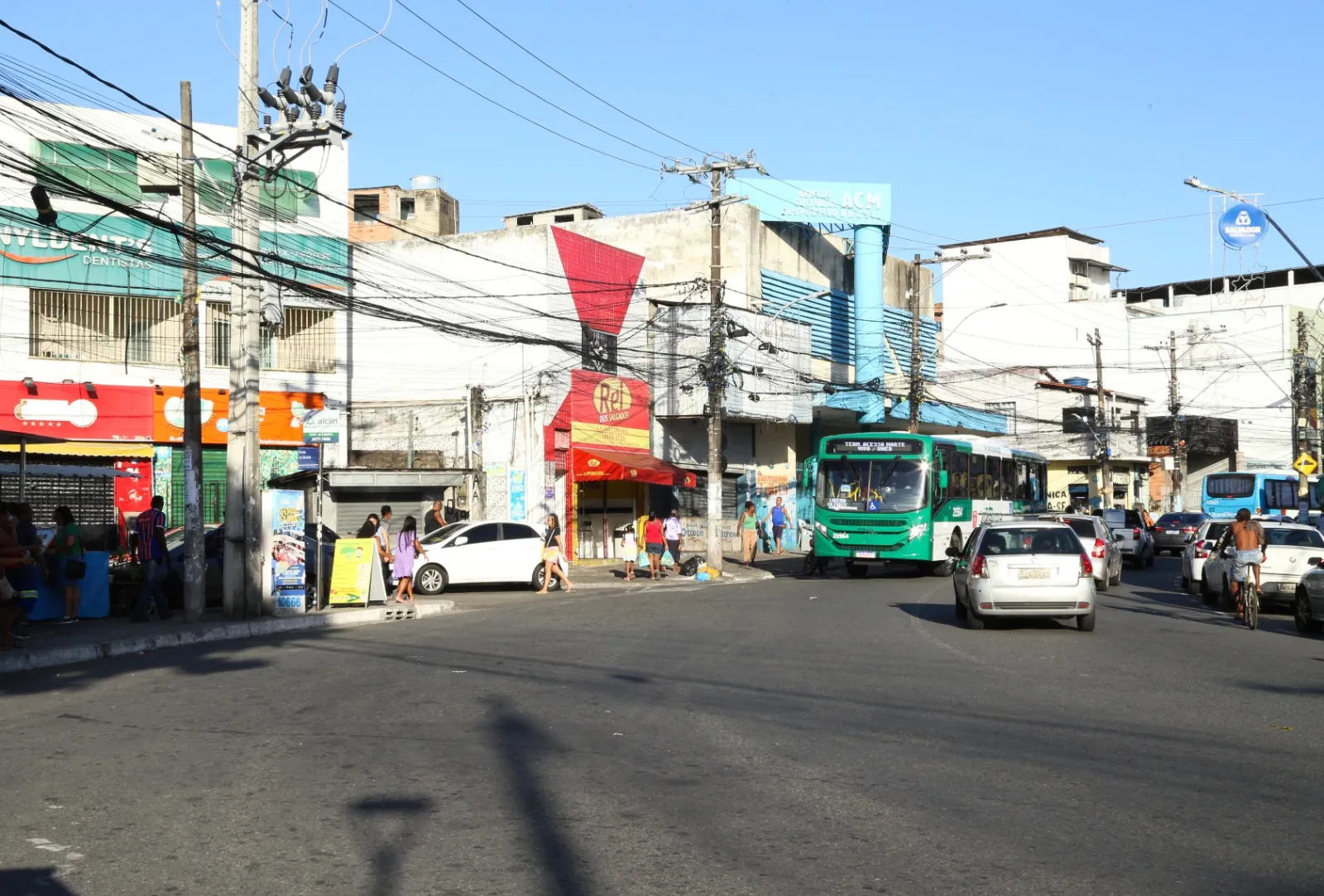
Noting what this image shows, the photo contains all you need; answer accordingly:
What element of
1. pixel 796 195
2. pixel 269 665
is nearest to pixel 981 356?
pixel 796 195

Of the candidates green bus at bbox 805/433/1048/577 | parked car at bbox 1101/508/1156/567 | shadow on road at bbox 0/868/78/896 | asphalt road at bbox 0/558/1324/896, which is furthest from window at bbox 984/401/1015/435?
shadow on road at bbox 0/868/78/896

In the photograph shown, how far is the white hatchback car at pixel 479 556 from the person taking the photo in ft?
90.7

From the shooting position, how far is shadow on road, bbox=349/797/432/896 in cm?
611

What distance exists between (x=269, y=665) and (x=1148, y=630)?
12.4 m

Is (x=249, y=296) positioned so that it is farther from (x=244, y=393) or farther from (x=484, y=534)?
(x=484, y=534)

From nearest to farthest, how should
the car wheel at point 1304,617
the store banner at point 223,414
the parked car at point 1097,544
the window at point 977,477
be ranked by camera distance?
the car wheel at point 1304,617
the parked car at point 1097,544
the store banner at point 223,414
the window at point 977,477

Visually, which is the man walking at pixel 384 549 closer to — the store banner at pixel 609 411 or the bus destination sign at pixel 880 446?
the store banner at pixel 609 411

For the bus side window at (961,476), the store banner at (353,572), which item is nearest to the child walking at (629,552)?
the bus side window at (961,476)

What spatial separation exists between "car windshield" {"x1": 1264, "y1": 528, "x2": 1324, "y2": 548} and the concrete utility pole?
17.2 meters

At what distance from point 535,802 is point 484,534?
2061 centimetres

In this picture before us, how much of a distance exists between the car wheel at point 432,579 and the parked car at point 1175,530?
32.4m

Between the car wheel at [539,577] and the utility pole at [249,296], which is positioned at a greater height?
the utility pole at [249,296]

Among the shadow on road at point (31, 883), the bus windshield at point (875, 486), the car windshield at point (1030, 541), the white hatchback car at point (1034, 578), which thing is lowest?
the shadow on road at point (31, 883)

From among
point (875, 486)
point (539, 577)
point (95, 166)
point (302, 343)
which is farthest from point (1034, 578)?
point (95, 166)
